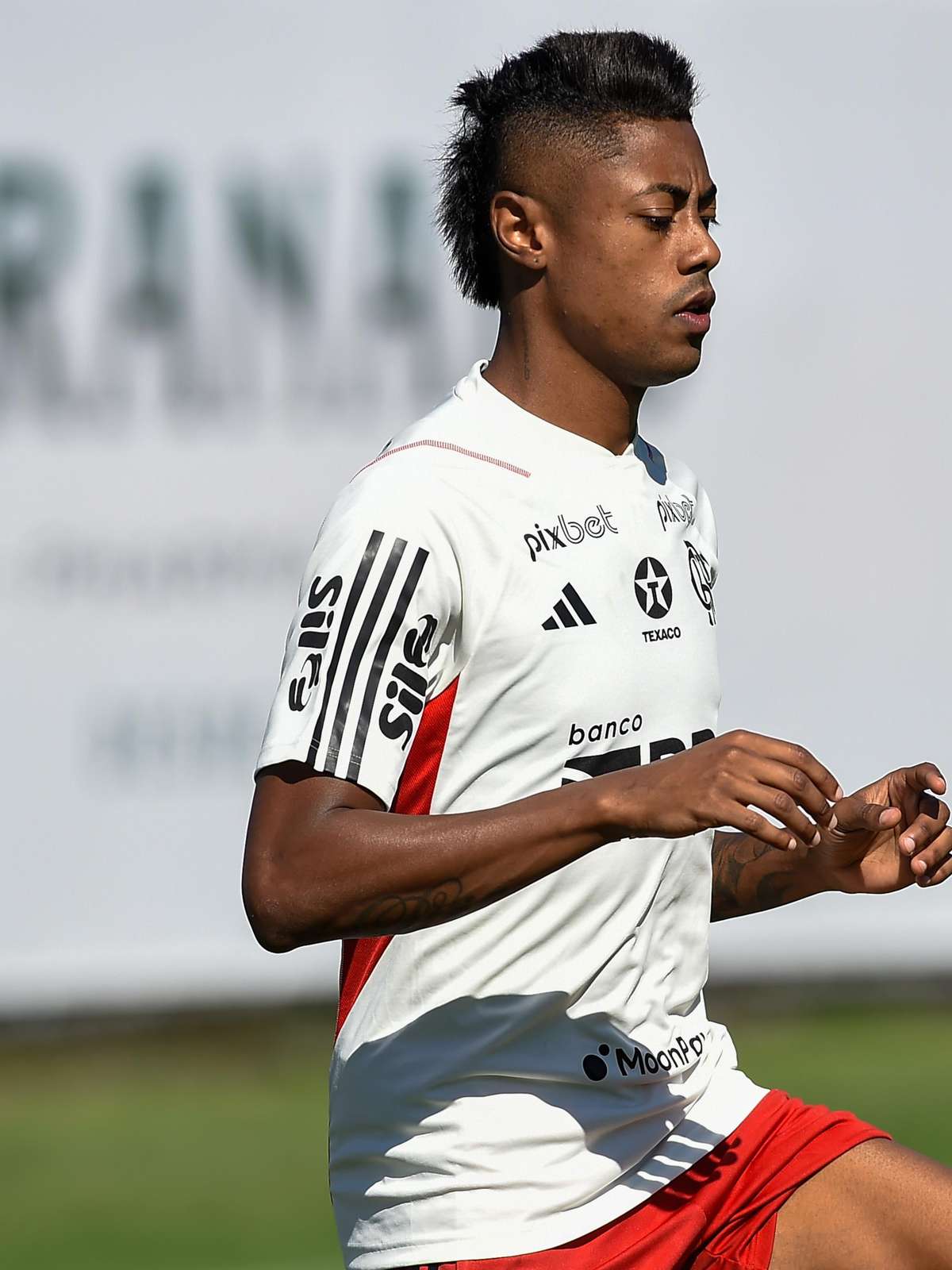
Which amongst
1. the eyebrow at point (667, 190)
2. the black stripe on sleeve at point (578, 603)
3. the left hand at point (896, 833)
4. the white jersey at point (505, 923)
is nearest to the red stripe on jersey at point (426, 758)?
the white jersey at point (505, 923)

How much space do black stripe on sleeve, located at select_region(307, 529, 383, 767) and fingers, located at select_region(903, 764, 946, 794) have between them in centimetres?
78

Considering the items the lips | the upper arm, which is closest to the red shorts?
the upper arm

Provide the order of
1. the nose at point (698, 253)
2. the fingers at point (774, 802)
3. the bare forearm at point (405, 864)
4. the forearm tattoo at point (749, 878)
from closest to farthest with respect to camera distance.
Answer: the fingers at point (774, 802)
the bare forearm at point (405, 864)
the nose at point (698, 253)
the forearm tattoo at point (749, 878)

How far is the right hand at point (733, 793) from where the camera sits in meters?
2.27

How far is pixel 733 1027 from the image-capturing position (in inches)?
333

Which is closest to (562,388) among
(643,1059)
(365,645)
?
(365,645)

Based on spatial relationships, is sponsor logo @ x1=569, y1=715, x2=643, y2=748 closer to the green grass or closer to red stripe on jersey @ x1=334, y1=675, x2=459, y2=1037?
red stripe on jersey @ x1=334, y1=675, x2=459, y2=1037

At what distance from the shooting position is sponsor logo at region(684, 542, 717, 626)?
123 inches

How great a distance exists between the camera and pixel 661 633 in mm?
2980

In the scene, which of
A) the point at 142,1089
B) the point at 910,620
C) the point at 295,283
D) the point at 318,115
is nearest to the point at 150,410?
the point at 295,283

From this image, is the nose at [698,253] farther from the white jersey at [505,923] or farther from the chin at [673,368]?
the white jersey at [505,923]

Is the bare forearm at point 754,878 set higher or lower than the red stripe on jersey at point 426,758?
lower

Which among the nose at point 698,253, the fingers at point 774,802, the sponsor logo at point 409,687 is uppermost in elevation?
the nose at point 698,253

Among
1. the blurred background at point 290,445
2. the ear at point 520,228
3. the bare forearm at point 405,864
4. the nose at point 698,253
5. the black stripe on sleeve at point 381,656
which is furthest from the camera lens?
the blurred background at point 290,445
